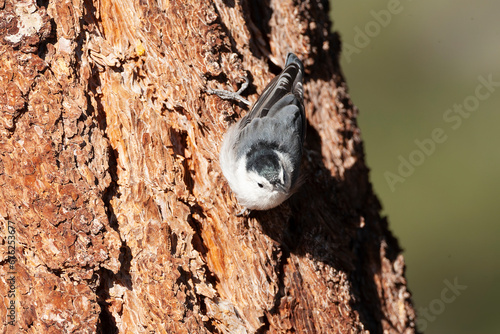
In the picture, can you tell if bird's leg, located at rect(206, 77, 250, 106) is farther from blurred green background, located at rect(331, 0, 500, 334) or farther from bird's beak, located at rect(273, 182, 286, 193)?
blurred green background, located at rect(331, 0, 500, 334)

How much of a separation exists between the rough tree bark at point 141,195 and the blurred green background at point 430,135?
3.46m

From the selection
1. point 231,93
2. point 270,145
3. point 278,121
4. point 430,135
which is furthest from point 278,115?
point 430,135

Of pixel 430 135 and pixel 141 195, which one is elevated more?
pixel 141 195

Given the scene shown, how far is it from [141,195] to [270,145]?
94 centimetres

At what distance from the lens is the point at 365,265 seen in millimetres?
3961

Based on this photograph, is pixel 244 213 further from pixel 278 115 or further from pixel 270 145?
pixel 278 115

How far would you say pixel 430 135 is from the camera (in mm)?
7395

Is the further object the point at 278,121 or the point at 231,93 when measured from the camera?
the point at 278,121

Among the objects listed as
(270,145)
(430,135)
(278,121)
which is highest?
(278,121)

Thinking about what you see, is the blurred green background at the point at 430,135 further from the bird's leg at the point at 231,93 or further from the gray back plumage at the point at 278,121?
the bird's leg at the point at 231,93

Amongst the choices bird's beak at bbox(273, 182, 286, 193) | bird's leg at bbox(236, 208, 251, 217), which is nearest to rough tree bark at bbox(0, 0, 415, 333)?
bird's leg at bbox(236, 208, 251, 217)

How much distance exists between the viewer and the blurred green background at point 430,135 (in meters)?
6.64

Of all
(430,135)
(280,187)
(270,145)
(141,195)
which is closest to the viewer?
(141,195)

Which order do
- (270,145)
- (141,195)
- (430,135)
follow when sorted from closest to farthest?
(141,195) < (270,145) < (430,135)
